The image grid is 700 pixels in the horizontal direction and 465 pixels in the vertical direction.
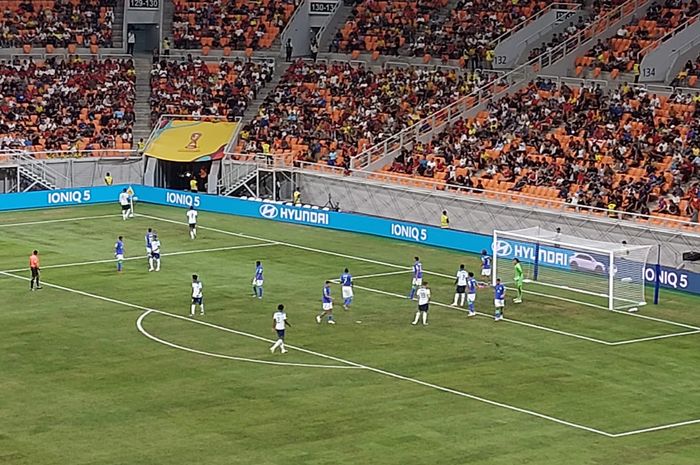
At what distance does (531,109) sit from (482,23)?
10.5m

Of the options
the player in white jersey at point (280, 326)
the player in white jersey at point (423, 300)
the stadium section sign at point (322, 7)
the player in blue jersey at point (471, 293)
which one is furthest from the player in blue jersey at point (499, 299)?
the stadium section sign at point (322, 7)

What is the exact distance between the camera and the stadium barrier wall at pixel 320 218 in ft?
172

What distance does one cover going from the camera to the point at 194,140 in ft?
251

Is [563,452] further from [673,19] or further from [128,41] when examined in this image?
[128,41]

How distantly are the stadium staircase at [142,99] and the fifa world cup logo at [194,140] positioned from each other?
346cm

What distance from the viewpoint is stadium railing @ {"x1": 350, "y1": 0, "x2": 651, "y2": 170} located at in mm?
71438

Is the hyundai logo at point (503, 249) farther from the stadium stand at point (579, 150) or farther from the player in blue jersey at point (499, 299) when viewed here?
the player in blue jersey at point (499, 299)

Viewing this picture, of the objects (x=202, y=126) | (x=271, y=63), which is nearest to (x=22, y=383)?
(x=202, y=126)

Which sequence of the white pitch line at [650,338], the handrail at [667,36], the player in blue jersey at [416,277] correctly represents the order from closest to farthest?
the white pitch line at [650,338]
the player in blue jersey at [416,277]
the handrail at [667,36]

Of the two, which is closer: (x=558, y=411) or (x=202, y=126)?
(x=558, y=411)

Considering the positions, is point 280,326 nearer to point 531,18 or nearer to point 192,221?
point 192,221

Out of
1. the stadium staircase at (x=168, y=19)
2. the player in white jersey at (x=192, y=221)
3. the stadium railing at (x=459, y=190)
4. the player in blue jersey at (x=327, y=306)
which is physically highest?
the stadium staircase at (x=168, y=19)

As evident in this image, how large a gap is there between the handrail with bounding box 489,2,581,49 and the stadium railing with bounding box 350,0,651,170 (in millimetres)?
3196

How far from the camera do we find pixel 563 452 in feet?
106
